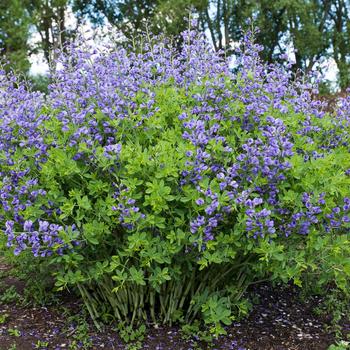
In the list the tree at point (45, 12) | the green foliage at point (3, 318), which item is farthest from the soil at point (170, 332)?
the tree at point (45, 12)

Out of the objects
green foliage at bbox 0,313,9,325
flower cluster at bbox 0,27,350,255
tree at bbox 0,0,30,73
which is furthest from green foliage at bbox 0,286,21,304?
tree at bbox 0,0,30,73

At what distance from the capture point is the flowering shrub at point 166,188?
2.88m

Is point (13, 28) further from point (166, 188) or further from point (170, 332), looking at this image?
point (166, 188)

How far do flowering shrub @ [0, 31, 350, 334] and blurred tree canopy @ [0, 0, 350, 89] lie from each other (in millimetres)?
13778

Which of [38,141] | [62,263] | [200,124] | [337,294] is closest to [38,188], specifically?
[38,141]

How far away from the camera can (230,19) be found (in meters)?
21.8

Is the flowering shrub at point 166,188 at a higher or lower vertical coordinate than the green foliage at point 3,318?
higher

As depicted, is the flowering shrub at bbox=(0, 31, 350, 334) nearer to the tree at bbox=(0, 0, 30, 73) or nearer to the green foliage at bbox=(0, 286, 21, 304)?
the green foliage at bbox=(0, 286, 21, 304)

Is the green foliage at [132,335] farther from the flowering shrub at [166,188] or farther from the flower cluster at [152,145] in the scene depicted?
the flower cluster at [152,145]

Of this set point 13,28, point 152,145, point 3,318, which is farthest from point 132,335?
point 13,28

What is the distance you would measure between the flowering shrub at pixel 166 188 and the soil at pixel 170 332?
0.17 m

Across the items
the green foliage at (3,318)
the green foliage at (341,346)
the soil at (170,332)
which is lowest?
the green foliage at (341,346)

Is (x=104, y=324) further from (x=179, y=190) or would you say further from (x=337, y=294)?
(x=337, y=294)

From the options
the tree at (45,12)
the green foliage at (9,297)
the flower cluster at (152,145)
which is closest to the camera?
the flower cluster at (152,145)
